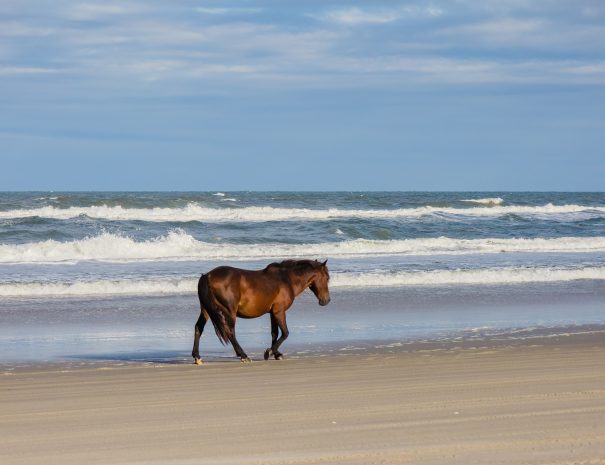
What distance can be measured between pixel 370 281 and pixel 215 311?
29.3ft

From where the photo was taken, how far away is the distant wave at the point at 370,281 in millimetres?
16812

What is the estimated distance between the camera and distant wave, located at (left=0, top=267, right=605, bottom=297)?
1681 centimetres

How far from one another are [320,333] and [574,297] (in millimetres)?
6341

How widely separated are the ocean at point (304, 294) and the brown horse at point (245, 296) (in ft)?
2.14

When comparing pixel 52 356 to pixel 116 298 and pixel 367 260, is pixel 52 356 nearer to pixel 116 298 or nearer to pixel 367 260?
pixel 116 298

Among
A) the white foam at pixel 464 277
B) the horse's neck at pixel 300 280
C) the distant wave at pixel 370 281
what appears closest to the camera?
the horse's neck at pixel 300 280

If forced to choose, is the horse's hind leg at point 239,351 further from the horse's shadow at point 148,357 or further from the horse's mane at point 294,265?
the horse's mane at point 294,265

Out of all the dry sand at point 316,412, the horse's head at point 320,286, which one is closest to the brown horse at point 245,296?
the horse's head at point 320,286

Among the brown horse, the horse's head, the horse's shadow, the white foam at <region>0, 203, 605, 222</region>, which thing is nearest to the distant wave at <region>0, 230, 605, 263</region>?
the white foam at <region>0, 203, 605, 222</region>

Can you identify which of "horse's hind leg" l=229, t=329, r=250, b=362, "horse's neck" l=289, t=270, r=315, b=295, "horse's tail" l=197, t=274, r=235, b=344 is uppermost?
"horse's neck" l=289, t=270, r=315, b=295

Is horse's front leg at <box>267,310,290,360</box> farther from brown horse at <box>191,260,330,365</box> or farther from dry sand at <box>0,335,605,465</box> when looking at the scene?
dry sand at <box>0,335,605,465</box>

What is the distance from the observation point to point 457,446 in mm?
5043

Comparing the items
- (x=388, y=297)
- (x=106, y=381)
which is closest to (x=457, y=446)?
(x=106, y=381)

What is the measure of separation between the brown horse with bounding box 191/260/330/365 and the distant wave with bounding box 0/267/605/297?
22.3ft
